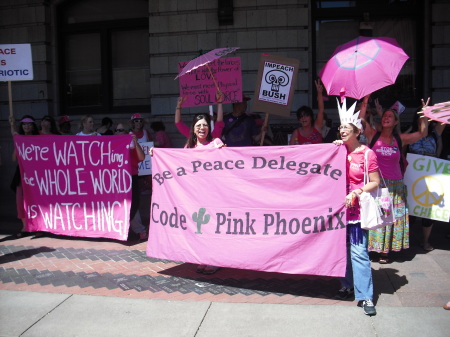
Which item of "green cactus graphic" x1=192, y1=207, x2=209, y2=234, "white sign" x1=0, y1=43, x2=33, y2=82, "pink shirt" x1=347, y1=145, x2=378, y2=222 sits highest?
"white sign" x1=0, y1=43, x2=33, y2=82

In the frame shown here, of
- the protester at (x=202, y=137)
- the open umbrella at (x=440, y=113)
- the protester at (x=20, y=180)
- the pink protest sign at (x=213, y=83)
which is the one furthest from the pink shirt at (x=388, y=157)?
the protester at (x=20, y=180)

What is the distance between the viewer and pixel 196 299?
4.60 metres

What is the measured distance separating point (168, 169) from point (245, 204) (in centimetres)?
101

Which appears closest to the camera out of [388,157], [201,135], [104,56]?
[201,135]

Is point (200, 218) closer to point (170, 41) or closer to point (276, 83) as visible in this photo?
point (276, 83)

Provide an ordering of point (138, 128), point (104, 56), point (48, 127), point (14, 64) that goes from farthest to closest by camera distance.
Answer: point (104, 56)
point (138, 128)
point (48, 127)
point (14, 64)

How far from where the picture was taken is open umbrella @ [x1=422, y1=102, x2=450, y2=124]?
3.95 metres

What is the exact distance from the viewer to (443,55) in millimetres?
9023

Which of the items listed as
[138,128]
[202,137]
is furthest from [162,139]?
[202,137]

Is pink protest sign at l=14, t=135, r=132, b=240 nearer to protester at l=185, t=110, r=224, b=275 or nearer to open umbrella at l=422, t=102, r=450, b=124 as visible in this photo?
protester at l=185, t=110, r=224, b=275

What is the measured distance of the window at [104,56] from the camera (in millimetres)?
10961

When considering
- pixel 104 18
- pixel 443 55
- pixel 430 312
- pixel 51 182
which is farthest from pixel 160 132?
pixel 430 312

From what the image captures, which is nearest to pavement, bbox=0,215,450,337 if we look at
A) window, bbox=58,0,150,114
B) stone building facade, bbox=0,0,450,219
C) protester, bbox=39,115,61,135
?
protester, bbox=39,115,61,135

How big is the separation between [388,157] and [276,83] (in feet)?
5.59
